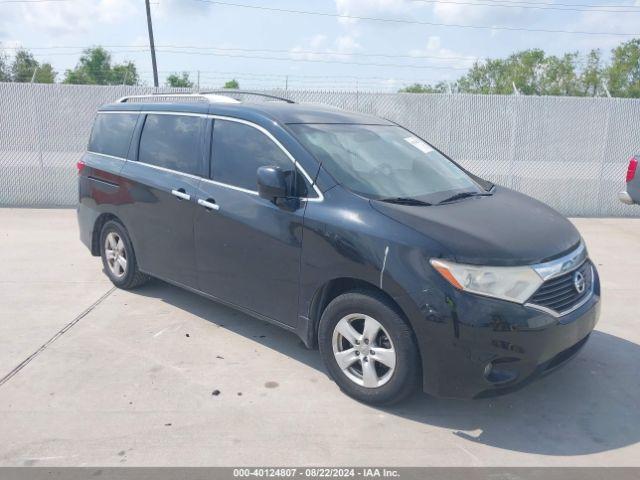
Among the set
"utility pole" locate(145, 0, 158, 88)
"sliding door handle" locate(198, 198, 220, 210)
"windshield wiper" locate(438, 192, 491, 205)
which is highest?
"utility pole" locate(145, 0, 158, 88)

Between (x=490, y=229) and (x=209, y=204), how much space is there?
2.18 metres

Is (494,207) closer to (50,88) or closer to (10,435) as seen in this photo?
(10,435)

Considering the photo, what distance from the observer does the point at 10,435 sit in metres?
3.36

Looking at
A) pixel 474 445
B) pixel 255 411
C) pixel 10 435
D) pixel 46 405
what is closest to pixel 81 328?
pixel 46 405

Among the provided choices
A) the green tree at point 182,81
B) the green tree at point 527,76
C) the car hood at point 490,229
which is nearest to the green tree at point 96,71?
the green tree at point 182,81

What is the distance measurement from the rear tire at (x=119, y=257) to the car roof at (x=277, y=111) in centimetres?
132

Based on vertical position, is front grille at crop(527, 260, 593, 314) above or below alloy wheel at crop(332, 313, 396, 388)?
above

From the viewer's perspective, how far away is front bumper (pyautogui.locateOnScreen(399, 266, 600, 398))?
3207mm

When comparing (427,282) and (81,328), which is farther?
(81,328)

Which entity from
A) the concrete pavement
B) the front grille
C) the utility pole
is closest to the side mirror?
the concrete pavement

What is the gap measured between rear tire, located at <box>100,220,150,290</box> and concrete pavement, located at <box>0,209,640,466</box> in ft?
1.32

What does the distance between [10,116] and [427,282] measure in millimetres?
10359

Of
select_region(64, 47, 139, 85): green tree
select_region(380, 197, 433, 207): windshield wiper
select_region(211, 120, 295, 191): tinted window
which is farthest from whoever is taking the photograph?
select_region(64, 47, 139, 85): green tree

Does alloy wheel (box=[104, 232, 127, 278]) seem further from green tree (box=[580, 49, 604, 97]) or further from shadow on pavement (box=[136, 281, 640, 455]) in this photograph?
green tree (box=[580, 49, 604, 97])
